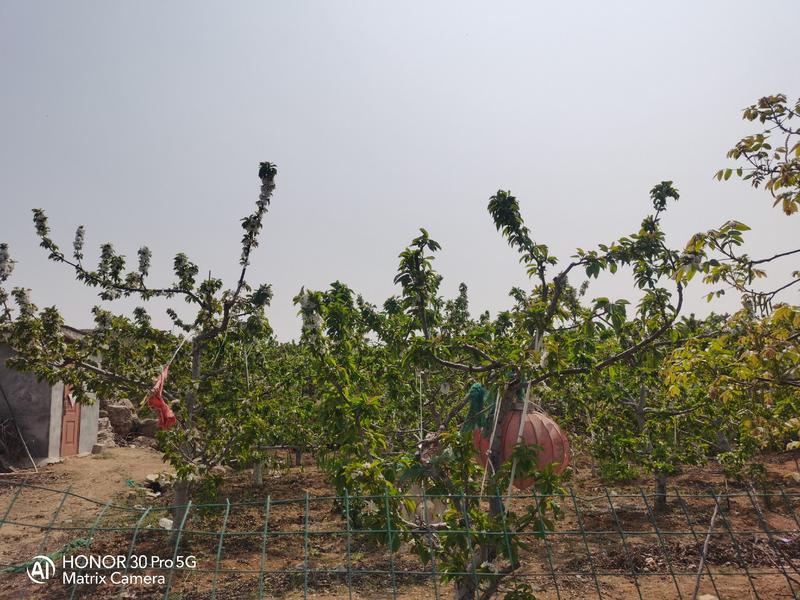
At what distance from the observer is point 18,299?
8.92m

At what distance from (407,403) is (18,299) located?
726cm

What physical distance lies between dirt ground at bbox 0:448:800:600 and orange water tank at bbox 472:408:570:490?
63cm

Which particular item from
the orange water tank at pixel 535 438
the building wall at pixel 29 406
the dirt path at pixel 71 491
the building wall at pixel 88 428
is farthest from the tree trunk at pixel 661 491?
the building wall at pixel 88 428

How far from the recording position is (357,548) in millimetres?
8727

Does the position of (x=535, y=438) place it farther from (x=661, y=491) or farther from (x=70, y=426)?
(x=70, y=426)

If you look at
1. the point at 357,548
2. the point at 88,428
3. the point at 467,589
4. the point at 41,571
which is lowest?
the point at 357,548

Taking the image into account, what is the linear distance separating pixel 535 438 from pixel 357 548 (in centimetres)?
588

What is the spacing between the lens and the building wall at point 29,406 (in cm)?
1452

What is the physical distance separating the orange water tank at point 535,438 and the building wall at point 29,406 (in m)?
15.0

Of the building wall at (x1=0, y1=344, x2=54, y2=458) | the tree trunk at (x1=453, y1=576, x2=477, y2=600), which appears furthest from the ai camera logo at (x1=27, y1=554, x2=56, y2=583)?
the building wall at (x1=0, y1=344, x2=54, y2=458)

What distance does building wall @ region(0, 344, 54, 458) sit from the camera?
1452cm

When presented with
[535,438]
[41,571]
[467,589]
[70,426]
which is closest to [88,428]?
[70,426]

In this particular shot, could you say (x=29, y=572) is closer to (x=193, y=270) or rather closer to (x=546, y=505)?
(x=193, y=270)

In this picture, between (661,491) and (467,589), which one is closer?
(467,589)
